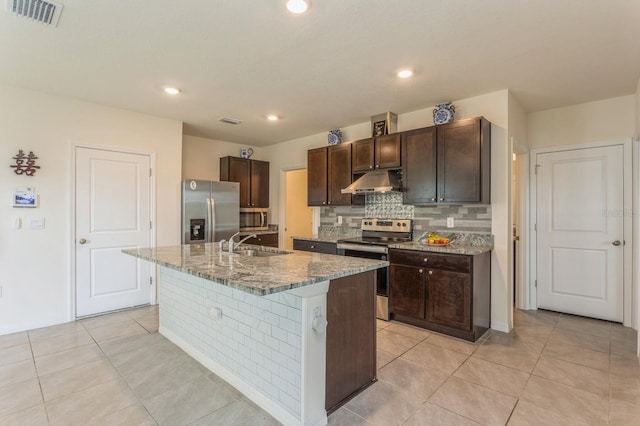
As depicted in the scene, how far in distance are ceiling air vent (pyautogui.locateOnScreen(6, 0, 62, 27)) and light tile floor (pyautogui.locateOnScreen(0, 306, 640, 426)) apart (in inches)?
99.1

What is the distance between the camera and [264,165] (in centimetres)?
608

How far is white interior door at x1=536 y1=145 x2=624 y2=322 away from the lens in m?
3.65

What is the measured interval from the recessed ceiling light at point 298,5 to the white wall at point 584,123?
11.4 ft

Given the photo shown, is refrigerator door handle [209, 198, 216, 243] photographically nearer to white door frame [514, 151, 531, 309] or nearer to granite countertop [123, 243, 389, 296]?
granite countertop [123, 243, 389, 296]

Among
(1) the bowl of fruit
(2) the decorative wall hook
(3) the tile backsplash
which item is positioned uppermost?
(2) the decorative wall hook

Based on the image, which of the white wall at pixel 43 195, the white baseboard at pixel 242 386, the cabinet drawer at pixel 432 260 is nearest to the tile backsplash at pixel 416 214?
the cabinet drawer at pixel 432 260

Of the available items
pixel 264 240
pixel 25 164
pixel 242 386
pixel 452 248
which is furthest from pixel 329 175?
pixel 25 164

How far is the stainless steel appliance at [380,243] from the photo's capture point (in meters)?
3.70

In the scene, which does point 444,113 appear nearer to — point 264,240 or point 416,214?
point 416,214

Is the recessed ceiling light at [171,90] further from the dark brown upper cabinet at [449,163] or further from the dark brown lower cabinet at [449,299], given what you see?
the dark brown lower cabinet at [449,299]

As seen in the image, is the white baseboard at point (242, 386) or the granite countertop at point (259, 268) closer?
the granite countertop at point (259, 268)

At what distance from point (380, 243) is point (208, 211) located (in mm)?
2520

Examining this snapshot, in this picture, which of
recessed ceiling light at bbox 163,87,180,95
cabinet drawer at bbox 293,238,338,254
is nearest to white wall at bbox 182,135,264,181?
recessed ceiling light at bbox 163,87,180,95

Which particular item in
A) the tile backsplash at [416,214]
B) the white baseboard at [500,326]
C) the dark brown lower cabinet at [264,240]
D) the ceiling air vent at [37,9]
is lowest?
the white baseboard at [500,326]
